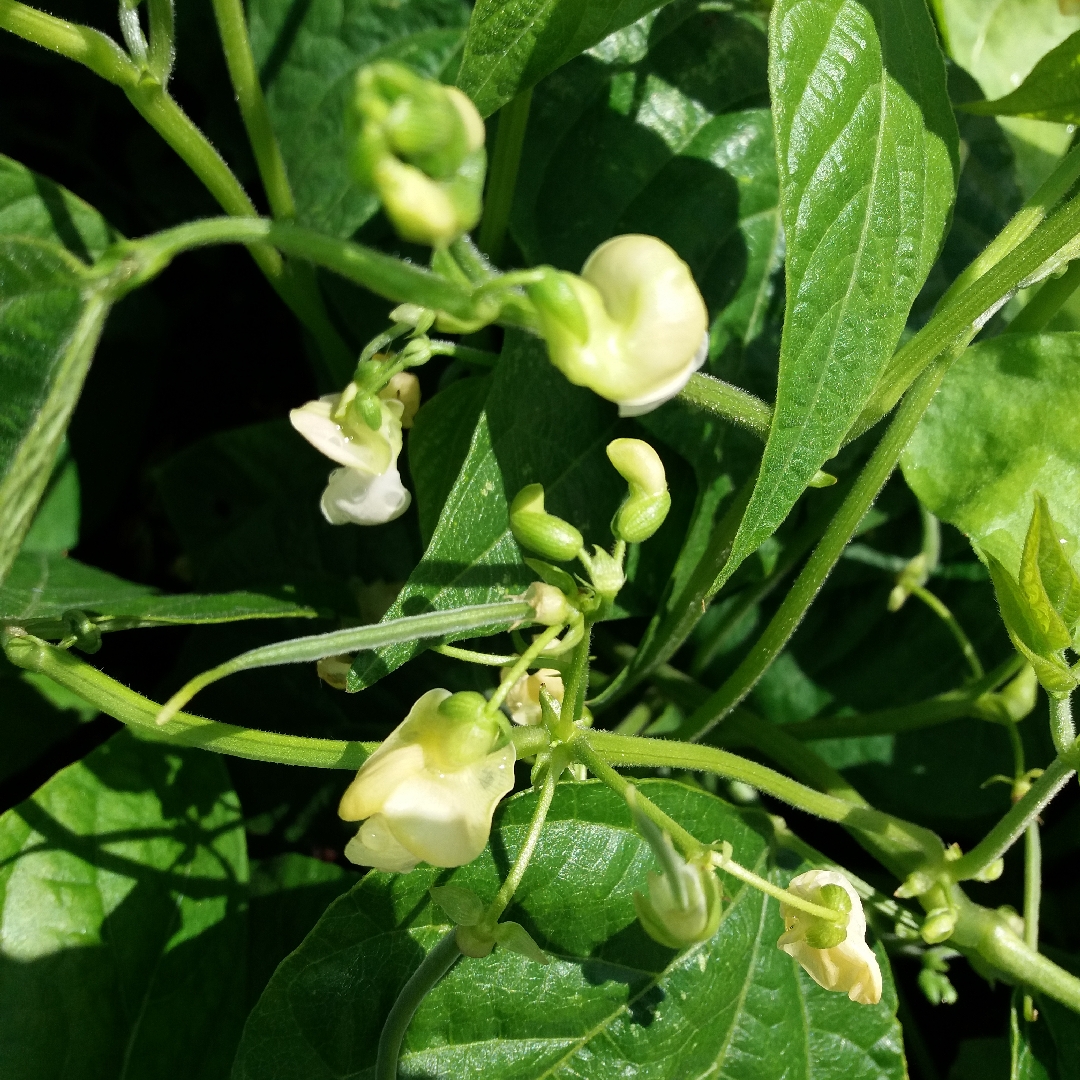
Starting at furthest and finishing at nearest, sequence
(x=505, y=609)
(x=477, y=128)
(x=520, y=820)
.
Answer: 1. (x=520, y=820)
2. (x=505, y=609)
3. (x=477, y=128)

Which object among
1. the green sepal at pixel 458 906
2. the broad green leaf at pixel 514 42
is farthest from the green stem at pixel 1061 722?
the broad green leaf at pixel 514 42

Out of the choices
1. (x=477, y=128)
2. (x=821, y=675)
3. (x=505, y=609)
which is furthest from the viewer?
(x=821, y=675)

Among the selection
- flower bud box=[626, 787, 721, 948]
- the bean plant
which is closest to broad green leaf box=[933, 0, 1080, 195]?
the bean plant

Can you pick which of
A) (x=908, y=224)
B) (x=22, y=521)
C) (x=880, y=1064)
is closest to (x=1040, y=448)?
(x=908, y=224)

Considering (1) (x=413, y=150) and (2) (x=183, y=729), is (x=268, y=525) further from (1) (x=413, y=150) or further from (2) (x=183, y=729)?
(1) (x=413, y=150)

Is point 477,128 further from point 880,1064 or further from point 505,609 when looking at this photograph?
point 880,1064
